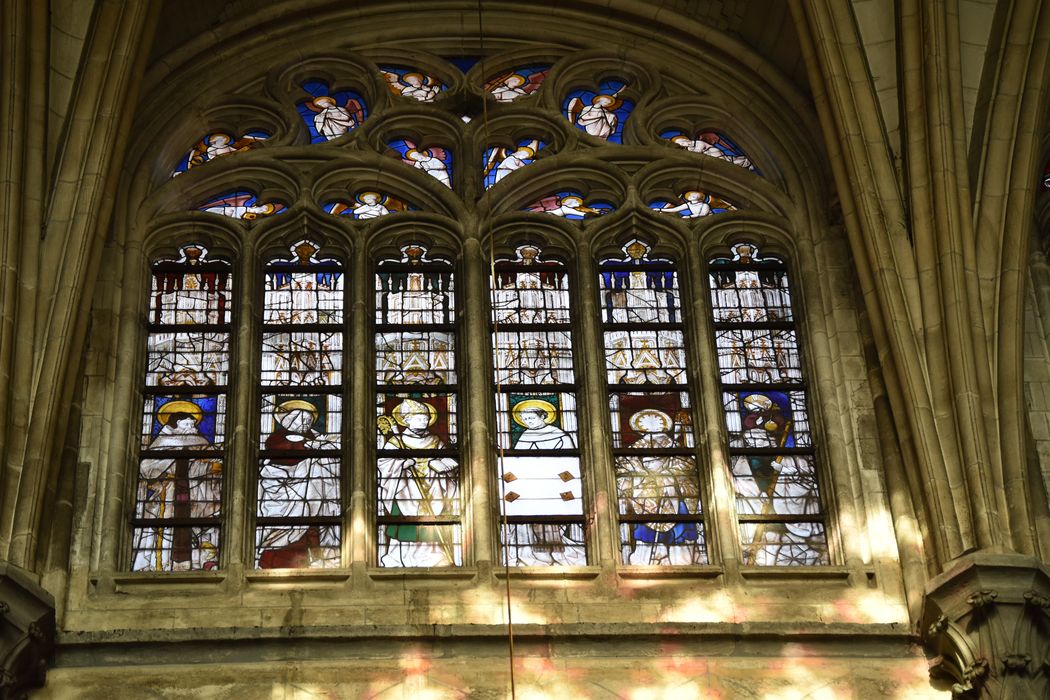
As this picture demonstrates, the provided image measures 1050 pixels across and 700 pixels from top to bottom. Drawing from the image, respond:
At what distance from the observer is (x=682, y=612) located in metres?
15.9

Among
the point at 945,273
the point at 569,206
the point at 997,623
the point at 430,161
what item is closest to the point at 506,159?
the point at 430,161

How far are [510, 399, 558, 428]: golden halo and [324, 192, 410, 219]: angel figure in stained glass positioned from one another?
7.92 ft

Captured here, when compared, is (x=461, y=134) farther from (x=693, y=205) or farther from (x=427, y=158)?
(x=693, y=205)

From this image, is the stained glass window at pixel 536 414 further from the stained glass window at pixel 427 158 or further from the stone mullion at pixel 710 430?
the stained glass window at pixel 427 158

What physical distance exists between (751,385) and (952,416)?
2.22 m

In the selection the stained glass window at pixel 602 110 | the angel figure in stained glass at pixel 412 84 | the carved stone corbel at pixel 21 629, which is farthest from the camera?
the angel figure in stained glass at pixel 412 84

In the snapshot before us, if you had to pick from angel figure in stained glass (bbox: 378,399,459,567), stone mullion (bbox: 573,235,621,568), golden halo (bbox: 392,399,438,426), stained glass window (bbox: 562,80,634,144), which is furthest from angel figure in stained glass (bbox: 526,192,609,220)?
angel figure in stained glass (bbox: 378,399,459,567)

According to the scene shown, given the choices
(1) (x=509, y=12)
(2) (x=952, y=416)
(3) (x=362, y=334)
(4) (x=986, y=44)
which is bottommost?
(2) (x=952, y=416)

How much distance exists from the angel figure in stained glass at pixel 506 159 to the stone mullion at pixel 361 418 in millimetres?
1530

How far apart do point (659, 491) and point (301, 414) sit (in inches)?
114

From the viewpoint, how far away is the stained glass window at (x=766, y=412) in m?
16.7

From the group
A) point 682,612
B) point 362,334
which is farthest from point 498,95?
point 682,612

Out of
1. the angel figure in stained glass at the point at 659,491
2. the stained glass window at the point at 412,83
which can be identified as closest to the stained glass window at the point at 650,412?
the angel figure in stained glass at the point at 659,491

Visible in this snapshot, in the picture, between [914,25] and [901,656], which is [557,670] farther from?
[914,25]
